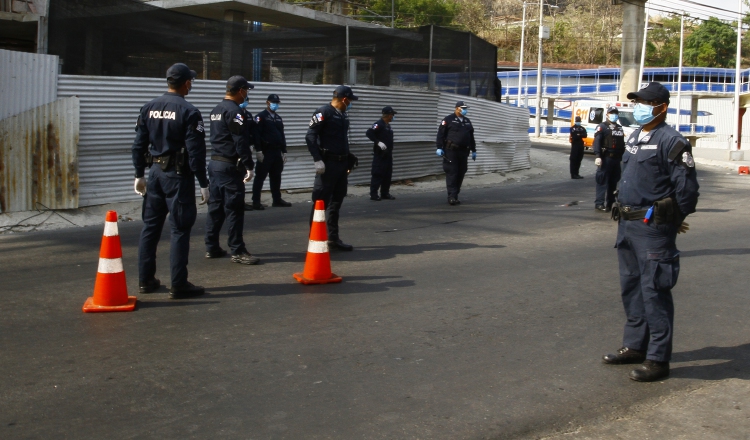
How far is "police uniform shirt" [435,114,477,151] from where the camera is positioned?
13297 mm

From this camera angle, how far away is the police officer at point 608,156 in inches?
494

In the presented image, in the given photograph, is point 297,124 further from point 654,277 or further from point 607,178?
point 654,277

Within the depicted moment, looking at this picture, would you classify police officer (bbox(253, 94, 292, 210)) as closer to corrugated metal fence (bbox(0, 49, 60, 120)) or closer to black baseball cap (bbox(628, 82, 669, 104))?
corrugated metal fence (bbox(0, 49, 60, 120))

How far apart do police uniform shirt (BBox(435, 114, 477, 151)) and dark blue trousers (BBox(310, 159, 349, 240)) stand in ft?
16.1

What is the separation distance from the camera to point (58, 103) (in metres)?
10.8

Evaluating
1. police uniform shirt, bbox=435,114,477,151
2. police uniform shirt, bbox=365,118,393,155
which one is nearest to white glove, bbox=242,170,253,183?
police uniform shirt, bbox=435,114,477,151

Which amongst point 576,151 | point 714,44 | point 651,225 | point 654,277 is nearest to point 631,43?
point 576,151

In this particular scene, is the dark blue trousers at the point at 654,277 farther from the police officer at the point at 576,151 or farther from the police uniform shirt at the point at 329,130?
the police officer at the point at 576,151

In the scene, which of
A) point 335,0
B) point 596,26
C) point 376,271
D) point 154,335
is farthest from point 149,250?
point 596,26

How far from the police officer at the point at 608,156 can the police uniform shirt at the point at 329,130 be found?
220 inches

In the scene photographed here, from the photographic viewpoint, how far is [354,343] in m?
5.37

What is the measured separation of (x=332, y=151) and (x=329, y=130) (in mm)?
243

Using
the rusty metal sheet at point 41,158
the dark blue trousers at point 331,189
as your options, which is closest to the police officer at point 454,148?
the dark blue trousers at point 331,189

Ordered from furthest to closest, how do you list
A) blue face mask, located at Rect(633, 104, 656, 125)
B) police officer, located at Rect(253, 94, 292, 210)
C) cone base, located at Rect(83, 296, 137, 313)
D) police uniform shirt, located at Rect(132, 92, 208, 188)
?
police officer, located at Rect(253, 94, 292, 210)
police uniform shirt, located at Rect(132, 92, 208, 188)
cone base, located at Rect(83, 296, 137, 313)
blue face mask, located at Rect(633, 104, 656, 125)
